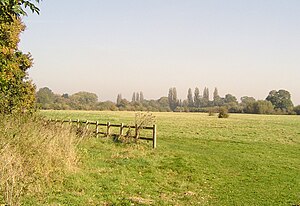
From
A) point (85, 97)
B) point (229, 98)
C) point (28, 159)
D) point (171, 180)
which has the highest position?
point (229, 98)

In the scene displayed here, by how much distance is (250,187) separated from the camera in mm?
11133

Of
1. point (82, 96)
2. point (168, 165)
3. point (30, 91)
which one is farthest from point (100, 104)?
point (168, 165)

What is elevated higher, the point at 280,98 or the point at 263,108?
the point at 280,98

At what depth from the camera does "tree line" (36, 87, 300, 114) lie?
102431 millimetres

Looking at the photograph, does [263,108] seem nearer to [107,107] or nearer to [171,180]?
[107,107]

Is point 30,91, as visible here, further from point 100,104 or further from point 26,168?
point 100,104

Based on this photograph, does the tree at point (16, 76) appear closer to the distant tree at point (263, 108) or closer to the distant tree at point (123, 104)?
the distant tree at point (123, 104)

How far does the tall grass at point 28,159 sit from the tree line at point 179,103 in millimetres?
58809

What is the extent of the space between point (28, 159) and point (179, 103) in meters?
164

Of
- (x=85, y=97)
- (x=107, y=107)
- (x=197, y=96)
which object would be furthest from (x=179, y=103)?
(x=107, y=107)

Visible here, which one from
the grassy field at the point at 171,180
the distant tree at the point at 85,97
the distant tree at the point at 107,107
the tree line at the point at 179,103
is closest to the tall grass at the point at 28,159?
the grassy field at the point at 171,180

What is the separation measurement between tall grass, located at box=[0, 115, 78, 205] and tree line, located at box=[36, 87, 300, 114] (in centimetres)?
5881

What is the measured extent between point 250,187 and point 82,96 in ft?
457

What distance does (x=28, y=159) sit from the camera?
8.75m
